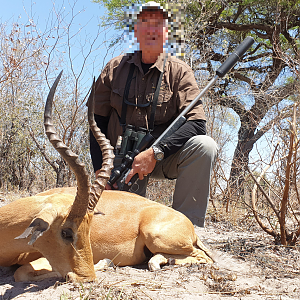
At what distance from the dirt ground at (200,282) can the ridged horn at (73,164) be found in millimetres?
545

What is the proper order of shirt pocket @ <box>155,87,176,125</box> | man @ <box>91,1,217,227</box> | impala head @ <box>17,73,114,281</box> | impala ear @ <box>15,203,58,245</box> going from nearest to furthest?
impala ear @ <box>15,203,58,245</box> → impala head @ <box>17,73,114,281</box> → man @ <box>91,1,217,227</box> → shirt pocket @ <box>155,87,176,125</box>

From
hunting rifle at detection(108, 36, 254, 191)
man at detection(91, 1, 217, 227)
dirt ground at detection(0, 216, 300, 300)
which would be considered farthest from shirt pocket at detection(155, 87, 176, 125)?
dirt ground at detection(0, 216, 300, 300)

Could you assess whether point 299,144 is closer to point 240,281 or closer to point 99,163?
point 240,281

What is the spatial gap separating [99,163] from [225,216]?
247cm

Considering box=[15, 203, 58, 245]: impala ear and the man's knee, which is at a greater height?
the man's knee

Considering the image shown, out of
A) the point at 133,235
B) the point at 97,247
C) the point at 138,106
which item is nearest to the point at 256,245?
the point at 133,235

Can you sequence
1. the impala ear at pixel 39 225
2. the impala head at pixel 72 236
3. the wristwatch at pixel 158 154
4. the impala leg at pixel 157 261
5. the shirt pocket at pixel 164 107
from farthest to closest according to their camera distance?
the shirt pocket at pixel 164 107, the wristwatch at pixel 158 154, the impala leg at pixel 157 261, the impala head at pixel 72 236, the impala ear at pixel 39 225

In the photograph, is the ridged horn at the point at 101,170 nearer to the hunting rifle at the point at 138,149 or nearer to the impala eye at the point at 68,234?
the impala eye at the point at 68,234

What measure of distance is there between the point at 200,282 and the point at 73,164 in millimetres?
1374

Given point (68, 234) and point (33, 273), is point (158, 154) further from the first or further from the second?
point (33, 273)

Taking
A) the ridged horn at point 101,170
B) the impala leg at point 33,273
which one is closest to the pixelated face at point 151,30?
the ridged horn at point 101,170

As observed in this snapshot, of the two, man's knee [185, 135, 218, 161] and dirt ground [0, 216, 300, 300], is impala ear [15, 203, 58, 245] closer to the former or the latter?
dirt ground [0, 216, 300, 300]

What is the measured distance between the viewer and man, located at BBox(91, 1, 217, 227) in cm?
435

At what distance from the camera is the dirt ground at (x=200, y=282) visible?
2.47m
